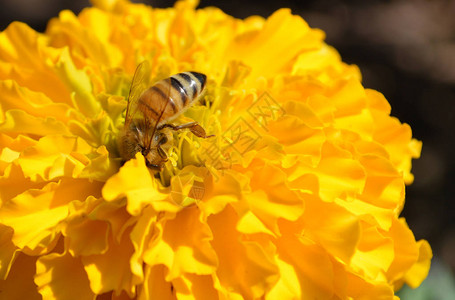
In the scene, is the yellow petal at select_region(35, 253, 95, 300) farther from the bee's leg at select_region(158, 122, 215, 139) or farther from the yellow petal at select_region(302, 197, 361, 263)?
the yellow petal at select_region(302, 197, 361, 263)

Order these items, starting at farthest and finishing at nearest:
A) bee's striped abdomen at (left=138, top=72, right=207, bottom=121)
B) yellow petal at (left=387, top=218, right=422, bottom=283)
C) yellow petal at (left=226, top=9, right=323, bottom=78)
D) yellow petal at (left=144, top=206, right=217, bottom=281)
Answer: yellow petal at (left=226, top=9, right=323, bottom=78), yellow petal at (left=387, top=218, right=422, bottom=283), bee's striped abdomen at (left=138, top=72, right=207, bottom=121), yellow petal at (left=144, top=206, right=217, bottom=281)

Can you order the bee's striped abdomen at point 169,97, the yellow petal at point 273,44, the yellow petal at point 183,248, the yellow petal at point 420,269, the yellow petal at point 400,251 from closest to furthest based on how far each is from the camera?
the yellow petal at point 183,248 → the bee's striped abdomen at point 169,97 → the yellow petal at point 400,251 → the yellow petal at point 420,269 → the yellow petal at point 273,44

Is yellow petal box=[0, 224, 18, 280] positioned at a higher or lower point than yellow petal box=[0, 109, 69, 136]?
lower

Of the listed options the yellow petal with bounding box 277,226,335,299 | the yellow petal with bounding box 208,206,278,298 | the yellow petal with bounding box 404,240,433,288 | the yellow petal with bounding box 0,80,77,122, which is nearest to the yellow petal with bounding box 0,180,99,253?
the yellow petal with bounding box 0,80,77,122

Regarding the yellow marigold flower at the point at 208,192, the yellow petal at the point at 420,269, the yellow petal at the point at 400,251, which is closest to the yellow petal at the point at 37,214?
the yellow marigold flower at the point at 208,192

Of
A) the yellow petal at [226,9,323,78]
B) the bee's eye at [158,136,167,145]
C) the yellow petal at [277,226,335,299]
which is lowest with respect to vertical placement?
the yellow petal at [277,226,335,299]

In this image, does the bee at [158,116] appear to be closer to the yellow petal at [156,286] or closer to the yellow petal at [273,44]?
the yellow petal at [156,286]

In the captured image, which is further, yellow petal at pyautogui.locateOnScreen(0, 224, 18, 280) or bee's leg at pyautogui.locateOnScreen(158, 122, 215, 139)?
bee's leg at pyautogui.locateOnScreen(158, 122, 215, 139)
